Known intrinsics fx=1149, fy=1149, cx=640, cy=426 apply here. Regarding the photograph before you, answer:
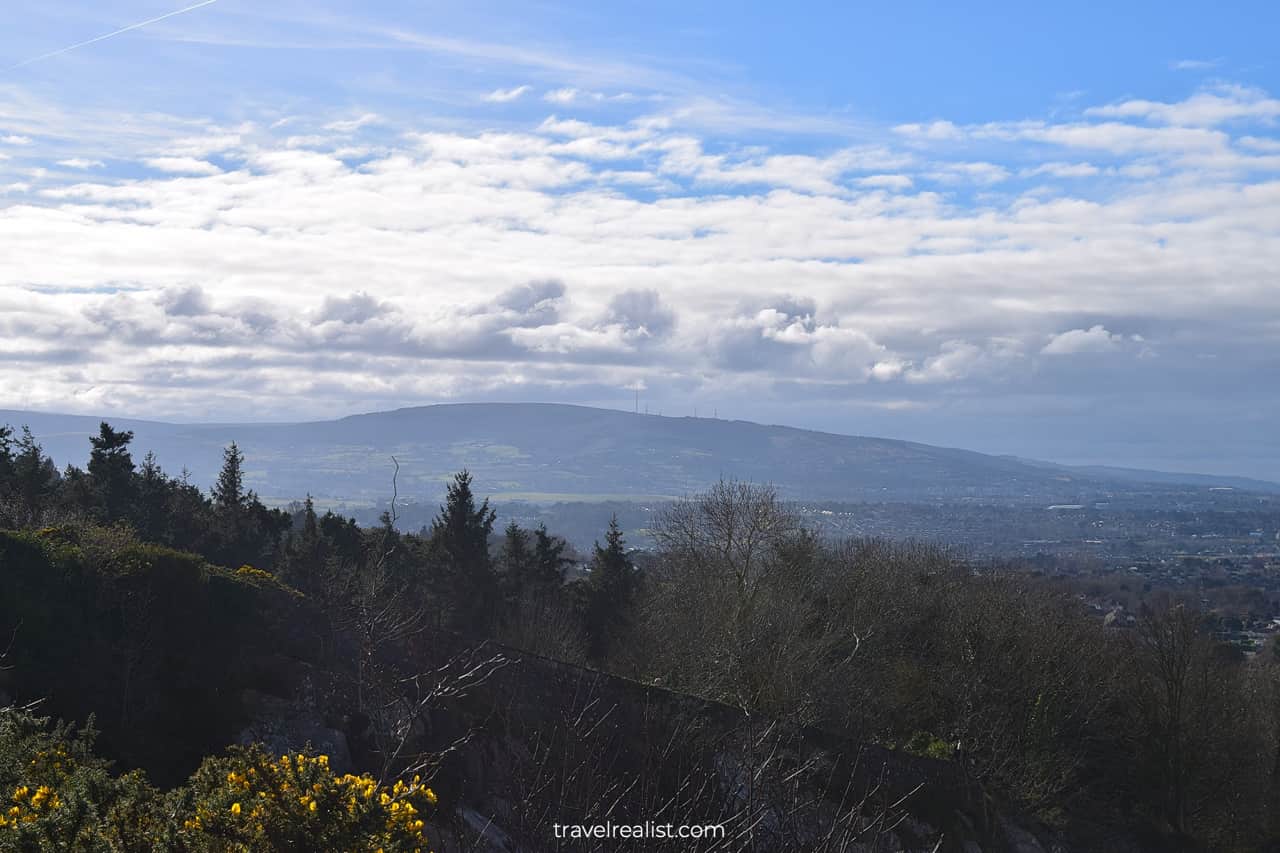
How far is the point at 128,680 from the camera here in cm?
2091

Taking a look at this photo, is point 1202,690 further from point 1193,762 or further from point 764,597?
point 764,597

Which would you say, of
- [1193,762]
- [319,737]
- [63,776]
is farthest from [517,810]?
[1193,762]

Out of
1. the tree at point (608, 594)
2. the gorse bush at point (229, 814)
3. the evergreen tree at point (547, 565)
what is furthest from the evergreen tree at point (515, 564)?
the gorse bush at point (229, 814)

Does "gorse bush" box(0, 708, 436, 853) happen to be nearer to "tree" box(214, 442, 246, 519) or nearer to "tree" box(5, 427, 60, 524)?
"tree" box(5, 427, 60, 524)

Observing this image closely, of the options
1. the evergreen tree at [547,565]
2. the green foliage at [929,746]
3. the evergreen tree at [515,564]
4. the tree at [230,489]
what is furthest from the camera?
the evergreen tree at [547,565]

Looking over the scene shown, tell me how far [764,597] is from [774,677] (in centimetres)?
658

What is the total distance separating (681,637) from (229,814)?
97.8ft

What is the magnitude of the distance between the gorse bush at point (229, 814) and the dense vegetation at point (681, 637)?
26.7 feet

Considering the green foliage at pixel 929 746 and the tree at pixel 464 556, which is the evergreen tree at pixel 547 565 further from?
the green foliage at pixel 929 746

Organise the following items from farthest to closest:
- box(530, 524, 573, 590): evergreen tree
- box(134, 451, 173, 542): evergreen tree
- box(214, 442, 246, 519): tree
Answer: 1. box(530, 524, 573, 590): evergreen tree
2. box(214, 442, 246, 519): tree
3. box(134, 451, 173, 542): evergreen tree

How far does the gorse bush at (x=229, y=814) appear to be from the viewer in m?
8.53

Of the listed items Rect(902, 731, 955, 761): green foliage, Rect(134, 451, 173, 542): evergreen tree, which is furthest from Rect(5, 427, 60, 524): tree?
Rect(902, 731, 955, 761): green foliage

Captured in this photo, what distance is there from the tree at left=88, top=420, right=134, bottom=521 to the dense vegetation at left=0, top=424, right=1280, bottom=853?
99 millimetres

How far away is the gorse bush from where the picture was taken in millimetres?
8531
